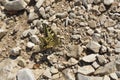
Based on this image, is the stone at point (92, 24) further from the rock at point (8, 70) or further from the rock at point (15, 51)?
the rock at point (8, 70)

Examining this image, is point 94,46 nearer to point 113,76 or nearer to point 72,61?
point 72,61

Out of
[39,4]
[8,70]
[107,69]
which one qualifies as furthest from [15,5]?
[107,69]

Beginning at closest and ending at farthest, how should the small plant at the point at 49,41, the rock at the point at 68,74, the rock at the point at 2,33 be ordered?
1. the rock at the point at 68,74
2. the small plant at the point at 49,41
3. the rock at the point at 2,33

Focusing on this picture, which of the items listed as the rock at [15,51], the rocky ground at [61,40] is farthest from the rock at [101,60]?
the rock at [15,51]

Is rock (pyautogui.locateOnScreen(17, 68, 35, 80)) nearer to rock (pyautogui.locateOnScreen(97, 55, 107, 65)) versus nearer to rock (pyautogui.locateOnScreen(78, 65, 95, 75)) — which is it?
rock (pyautogui.locateOnScreen(78, 65, 95, 75))

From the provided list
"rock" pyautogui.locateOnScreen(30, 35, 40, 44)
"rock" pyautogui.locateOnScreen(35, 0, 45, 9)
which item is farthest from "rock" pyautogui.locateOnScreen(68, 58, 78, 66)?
"rock" pyautogui.locateOnScreen(35, 0, 45, 9)

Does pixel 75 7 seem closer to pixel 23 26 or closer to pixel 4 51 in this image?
pixel 23 26

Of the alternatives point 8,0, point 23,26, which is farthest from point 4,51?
point 8,0
